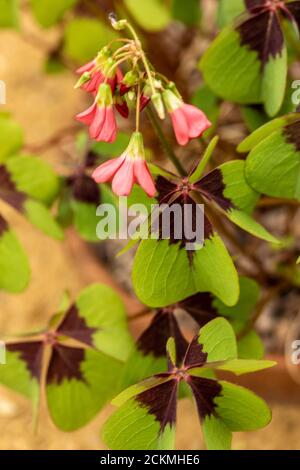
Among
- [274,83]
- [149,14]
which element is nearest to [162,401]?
[274,83]

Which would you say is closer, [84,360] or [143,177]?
[143,177]

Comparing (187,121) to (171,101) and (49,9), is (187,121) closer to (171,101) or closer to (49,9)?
(171,101)

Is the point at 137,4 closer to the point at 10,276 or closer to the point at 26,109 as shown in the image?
the point at 10,276

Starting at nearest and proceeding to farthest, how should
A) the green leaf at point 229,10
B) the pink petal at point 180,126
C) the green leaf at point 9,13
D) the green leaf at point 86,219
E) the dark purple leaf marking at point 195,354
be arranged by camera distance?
the pink petal at point 180,126 → the dark purple leaf marking at point 195,354 → the green leaf at point 229,10 → the green leaf at point 86,219 → the green leaf at point 9,13

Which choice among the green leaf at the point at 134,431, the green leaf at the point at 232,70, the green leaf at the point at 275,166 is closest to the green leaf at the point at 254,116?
the green leaf at the point at 232,70

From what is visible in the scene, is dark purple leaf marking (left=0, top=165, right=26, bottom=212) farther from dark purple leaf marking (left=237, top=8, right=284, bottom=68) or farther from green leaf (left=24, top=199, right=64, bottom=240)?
dark purple leaf marking (left=237, top=8, right=284, bottom=68)

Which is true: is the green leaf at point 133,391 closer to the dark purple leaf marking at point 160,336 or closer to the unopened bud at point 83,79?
the dark purple leaf marking at point 160,336
